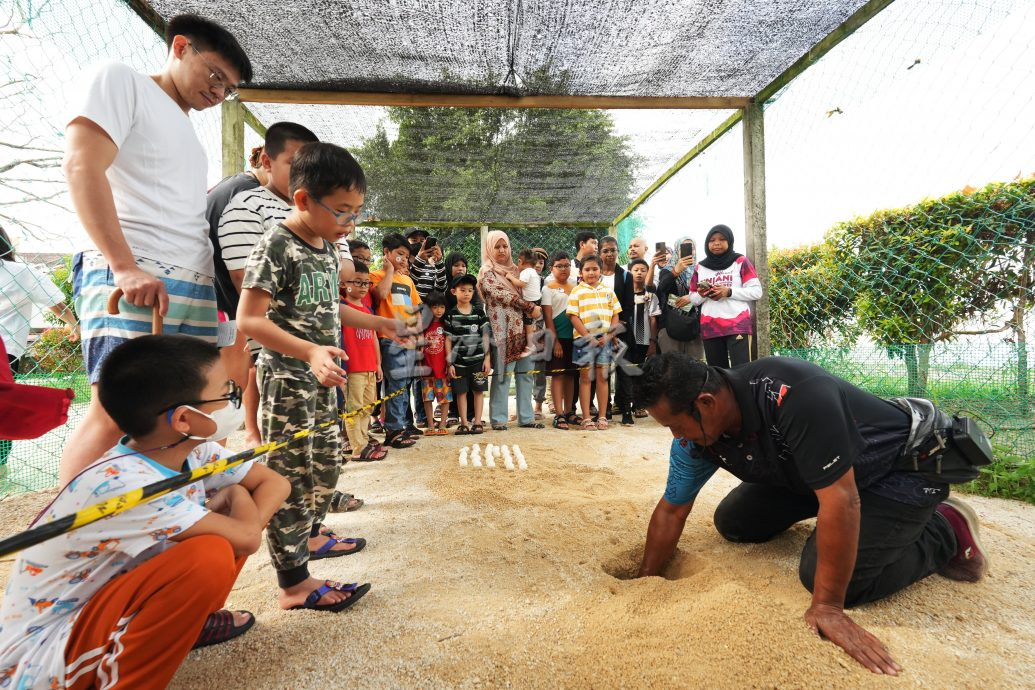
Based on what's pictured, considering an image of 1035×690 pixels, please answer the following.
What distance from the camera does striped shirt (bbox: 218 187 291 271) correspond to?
5.61 feet

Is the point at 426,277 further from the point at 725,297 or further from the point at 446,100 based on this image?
the point at 725,297

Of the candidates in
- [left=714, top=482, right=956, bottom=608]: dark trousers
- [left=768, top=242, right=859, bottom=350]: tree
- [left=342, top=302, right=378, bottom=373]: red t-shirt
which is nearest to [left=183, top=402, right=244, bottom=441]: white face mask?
[left=714, top=482, right=956, bottom=608]: dark trousers

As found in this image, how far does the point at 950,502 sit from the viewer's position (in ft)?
6.35

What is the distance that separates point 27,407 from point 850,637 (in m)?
2.10

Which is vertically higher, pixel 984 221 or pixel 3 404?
pixel 984 221

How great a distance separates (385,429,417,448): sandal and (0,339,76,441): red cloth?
10.2 feet

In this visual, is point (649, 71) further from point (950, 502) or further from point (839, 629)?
point (839, 629)

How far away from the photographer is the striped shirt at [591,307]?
16.4 ft

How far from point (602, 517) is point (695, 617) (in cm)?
102

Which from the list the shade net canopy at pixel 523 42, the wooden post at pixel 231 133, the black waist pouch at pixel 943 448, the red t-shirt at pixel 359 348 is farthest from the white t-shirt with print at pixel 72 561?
the wooden post at pixel 231 133

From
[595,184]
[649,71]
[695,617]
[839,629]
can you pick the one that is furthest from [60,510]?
[595,184]

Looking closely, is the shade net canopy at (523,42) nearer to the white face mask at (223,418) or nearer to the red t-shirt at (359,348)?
the red t-shirt at (359,348)

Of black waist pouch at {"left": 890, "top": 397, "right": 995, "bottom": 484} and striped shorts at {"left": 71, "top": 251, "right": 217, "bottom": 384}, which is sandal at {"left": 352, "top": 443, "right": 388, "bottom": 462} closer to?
striped shorts at {"left": 71, "top": 251, "right": 217, "bottom": 384}

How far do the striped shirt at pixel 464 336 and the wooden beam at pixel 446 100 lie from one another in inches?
69.9
